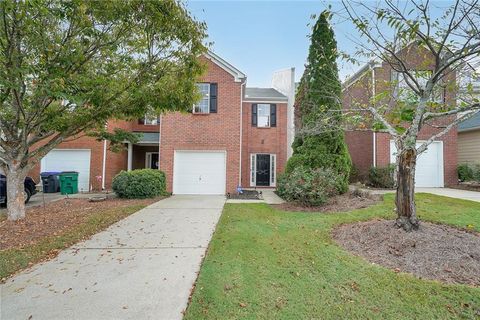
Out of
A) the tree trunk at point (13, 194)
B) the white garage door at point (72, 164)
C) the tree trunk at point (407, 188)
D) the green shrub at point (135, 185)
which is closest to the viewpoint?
the tree trunk at point (407, 188)

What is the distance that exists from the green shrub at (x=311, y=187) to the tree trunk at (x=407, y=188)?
369cm

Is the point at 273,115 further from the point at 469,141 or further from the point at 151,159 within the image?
the point at 469,141

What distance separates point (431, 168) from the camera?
13852 mm

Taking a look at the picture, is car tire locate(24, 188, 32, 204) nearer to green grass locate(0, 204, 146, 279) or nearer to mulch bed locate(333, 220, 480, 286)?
green grass locate(0, 204, 146, 279)

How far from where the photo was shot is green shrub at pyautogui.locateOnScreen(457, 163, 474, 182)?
522 inches

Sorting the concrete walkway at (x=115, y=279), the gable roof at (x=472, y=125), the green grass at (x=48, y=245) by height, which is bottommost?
the concrete walkway at (x=115, y=279)

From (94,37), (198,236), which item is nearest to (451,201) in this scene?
(198,236)

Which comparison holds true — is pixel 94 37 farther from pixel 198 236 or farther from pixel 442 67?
pixel 442 67

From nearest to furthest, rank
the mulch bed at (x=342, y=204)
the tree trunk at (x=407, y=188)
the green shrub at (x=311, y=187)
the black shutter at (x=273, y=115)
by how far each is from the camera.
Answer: the tree trunk at (x=407, y=188) → the mulch bed at (x=342, y=204) → the green shrub at (x=311, y=187) → the black shutter at (x=273, y=115)

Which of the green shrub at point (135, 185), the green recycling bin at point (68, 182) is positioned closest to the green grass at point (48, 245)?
the green shrub at point (135, 185)

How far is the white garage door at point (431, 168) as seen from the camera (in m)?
13.8

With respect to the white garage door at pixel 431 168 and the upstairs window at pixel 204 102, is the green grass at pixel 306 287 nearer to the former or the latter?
the upstairs window at pixel 204 102

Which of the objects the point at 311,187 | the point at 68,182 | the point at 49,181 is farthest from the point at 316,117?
the point at 49,181

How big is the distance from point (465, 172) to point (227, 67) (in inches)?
549
